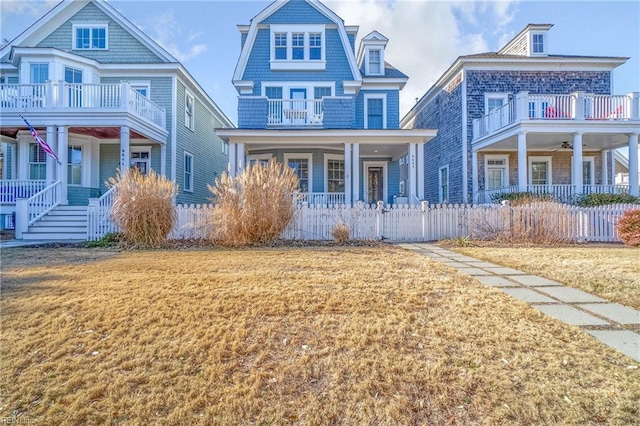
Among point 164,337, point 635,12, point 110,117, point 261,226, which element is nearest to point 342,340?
point 164,337

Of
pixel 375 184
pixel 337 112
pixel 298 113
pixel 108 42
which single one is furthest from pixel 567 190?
pixel 108 42

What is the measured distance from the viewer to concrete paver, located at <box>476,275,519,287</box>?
4.69 meters

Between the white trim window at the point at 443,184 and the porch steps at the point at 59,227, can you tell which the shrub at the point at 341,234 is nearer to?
the porch steps at the point at 59,227

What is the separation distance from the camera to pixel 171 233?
9375mm

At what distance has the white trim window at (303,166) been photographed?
52.7 feet

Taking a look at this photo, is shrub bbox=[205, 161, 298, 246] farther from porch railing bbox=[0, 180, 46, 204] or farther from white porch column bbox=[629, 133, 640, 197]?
white porch column bbox=[629, 133, 640, 197]

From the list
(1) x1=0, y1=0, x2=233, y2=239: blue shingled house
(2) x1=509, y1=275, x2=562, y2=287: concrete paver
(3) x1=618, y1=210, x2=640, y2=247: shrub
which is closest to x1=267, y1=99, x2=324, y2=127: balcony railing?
(1) x1=0, y1=0, x2=233, y2=239: blue shingled house

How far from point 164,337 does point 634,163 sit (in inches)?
658

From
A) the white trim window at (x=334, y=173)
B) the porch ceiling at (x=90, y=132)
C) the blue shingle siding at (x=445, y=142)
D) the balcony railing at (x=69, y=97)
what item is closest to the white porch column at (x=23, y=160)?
the porch ceiling at (x=90, y=132)

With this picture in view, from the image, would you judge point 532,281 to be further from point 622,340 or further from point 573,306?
point 622,340

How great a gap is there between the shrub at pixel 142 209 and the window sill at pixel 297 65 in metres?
9.09

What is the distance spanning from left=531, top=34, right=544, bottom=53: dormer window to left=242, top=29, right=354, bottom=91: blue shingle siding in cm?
897

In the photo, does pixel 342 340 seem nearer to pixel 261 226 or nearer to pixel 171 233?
pixel 261 226

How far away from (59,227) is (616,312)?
43.7 feet
